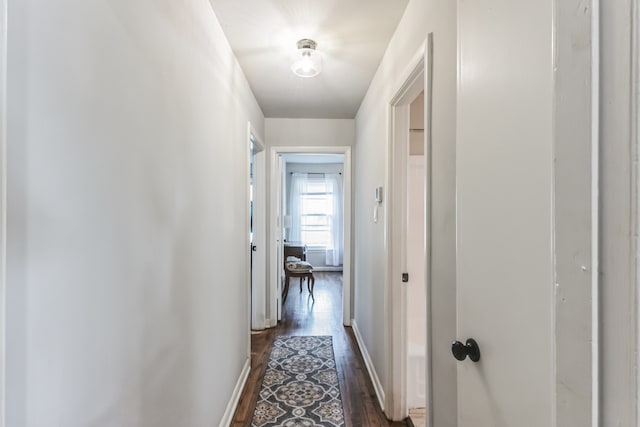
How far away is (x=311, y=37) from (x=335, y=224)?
508 cm

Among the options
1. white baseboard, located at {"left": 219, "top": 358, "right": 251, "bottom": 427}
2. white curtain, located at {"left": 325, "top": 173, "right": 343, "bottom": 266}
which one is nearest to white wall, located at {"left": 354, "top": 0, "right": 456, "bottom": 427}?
white baseboard, located at {"left": 219, "top": 358, "right": 251, "bottom": 427}

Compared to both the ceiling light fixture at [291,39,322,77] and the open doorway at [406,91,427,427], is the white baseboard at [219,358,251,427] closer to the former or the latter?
the open doorway at [406,91,427,427]

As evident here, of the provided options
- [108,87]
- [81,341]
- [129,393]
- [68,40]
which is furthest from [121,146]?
[129,393]

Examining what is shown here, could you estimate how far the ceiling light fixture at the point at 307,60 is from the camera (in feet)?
6.51

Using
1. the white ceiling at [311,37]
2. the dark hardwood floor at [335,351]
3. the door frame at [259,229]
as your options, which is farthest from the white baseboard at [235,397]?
the white ceiling at [311,37]

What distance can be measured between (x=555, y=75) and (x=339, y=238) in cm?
632

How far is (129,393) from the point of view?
2.89ft

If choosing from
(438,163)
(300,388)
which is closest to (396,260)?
(438,163)

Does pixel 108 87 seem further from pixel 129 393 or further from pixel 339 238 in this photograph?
pixel 339 238

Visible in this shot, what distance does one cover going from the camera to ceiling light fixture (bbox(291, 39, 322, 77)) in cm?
198

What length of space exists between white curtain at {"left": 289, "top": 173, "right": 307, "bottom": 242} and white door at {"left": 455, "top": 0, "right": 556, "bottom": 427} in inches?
229

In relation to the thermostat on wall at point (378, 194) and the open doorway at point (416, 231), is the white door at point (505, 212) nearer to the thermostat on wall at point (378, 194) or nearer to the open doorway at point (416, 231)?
the thermostat on wall at point (378, 194)

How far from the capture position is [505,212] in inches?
28.6

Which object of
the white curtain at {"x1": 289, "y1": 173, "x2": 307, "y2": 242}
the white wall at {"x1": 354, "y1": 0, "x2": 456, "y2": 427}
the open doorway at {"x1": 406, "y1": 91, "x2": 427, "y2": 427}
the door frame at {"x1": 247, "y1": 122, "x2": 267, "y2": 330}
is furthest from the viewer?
the white curtain at {"x1": 289, "y1": 173, "x2": 307, "y2": 242}
